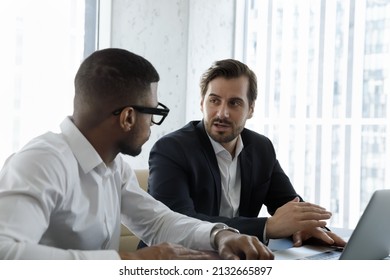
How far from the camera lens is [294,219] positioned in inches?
66.7

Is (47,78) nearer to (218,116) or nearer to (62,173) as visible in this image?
(218,116)

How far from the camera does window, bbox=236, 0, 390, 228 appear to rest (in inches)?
137

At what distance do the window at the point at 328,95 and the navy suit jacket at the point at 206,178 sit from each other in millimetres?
1337

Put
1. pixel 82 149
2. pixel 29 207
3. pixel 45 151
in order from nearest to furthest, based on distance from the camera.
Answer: pixel 29 207
pixel 45 151
pixel 82 149

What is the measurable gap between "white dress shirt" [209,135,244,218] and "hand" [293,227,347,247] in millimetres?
484

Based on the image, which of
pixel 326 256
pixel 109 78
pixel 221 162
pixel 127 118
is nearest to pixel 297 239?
pixel 326 256

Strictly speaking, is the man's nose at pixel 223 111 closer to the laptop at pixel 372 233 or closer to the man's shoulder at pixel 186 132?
the man's shoulder at pixel 186 132

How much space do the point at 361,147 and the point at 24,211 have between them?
290cm

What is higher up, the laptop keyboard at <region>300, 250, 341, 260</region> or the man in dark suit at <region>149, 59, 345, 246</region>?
the man in dark suit at <region>149, 59, 345, 246</region>

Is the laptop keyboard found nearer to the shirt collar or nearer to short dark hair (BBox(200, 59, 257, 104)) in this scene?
the shirt collar

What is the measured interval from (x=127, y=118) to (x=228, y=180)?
0.91 meters

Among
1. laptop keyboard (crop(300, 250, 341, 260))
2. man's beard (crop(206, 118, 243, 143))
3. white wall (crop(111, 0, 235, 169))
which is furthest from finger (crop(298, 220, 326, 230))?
white wall (crop(111, 0, 235, 169))

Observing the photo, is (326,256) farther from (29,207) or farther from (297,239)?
(29,207)

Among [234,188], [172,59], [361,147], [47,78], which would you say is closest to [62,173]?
[234,188]
